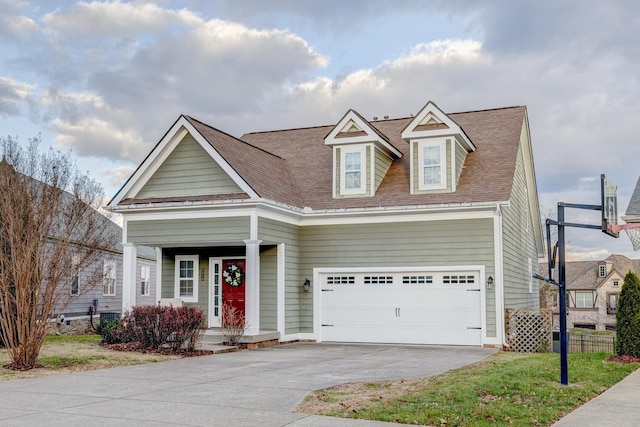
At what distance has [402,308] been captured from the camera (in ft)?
63.4

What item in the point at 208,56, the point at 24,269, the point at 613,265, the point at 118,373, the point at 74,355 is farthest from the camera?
the point at 613,265

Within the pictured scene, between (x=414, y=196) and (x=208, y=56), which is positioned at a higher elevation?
(x=208, y=56)

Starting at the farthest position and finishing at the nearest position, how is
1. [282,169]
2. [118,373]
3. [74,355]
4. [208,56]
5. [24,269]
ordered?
[282,169] → [208,56] → [74,355] → [24,269] → [118,373]

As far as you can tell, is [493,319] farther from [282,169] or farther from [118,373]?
[118,373]

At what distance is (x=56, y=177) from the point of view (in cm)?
1419

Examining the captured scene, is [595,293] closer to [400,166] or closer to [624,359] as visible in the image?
[400,166]

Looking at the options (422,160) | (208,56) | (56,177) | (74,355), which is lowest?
(74,355)

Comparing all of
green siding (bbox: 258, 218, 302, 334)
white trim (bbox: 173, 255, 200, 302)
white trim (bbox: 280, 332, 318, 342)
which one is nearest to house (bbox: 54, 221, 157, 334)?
white trim (bbox: 173, 255, 200, 302)

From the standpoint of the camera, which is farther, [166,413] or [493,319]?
[493,319]

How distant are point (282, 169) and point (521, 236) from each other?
8.42 metres

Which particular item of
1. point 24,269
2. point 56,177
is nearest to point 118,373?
point 24,269

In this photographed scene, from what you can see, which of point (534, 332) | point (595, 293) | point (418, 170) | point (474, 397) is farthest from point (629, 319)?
point (595, 293)

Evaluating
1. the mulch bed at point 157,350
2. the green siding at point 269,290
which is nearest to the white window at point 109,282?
the green siding at point 269,290

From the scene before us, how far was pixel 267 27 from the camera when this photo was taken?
58.9 feet
